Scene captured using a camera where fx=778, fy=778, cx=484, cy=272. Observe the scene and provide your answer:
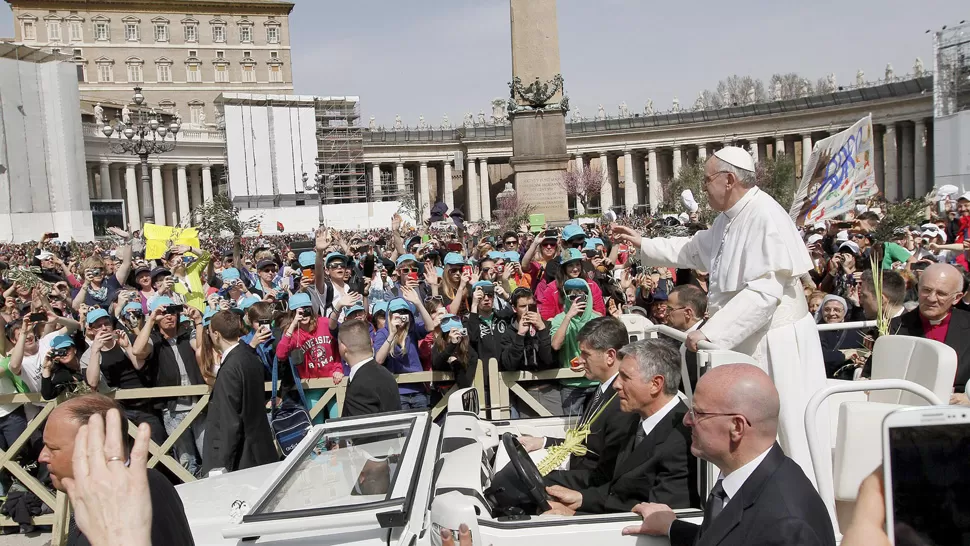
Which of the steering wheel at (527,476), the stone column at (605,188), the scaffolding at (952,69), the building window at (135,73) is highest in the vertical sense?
the building window at (135,73)

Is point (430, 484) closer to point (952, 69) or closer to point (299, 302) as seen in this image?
point (299, 302)

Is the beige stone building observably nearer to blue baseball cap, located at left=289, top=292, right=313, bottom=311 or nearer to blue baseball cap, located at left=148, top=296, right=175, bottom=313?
blue baseball cap, located at left=148, top=296, right=175, bottom=313

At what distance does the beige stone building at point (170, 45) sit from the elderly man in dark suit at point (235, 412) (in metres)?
85.5

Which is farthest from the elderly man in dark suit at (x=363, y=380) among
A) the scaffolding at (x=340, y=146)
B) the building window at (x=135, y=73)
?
the building window at (x=135, y=73)

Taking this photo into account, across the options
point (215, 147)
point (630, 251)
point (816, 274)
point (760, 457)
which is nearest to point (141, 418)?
point (760, 457)

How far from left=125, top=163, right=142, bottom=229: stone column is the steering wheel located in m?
69.2

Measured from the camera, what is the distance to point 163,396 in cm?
721

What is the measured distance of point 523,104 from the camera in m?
17.6

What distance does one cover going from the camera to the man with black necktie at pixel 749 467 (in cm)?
278

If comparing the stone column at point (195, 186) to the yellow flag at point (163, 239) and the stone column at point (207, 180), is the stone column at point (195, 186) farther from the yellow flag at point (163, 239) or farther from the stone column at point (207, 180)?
the yellow flag at point (163, 239)

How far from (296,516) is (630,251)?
32.5 feet

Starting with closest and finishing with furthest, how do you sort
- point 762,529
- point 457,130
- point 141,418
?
point 762,529 → point 141,418 → point 457,130

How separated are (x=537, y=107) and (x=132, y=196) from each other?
5945 cm

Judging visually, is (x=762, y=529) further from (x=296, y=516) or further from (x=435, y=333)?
(x=435, y=333)
